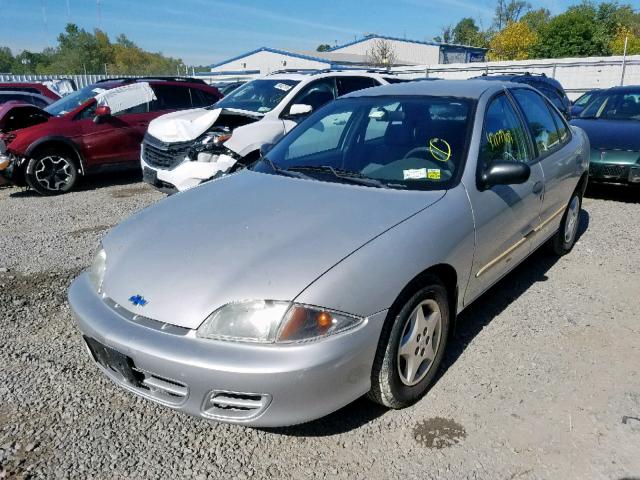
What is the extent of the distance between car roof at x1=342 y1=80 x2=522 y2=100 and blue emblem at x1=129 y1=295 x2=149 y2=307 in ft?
7.58

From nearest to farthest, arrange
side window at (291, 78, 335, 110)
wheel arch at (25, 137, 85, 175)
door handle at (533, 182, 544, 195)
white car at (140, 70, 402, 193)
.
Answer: door handle at (533, 182, 544, 195)
white car at (140, 70, 402, 193)
side window at (291, 78, 335, 110)
wheel arch at (25, 137, 85, 175)

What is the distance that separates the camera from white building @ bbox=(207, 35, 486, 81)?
46062 mm

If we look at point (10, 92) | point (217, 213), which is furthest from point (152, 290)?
point (10, 92)

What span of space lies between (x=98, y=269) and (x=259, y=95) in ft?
17.3

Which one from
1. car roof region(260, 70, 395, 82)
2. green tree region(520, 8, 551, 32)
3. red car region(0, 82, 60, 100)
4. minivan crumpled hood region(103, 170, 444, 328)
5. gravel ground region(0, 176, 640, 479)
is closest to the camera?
minivan crumpled hood region(103, 170, 444, 328)

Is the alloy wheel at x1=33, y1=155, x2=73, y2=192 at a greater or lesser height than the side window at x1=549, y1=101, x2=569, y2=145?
lesser

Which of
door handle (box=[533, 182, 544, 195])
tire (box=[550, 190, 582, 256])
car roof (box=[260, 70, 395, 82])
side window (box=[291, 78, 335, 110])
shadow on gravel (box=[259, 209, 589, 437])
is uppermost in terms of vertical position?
car roof (box=[260, 70, 395, 82])

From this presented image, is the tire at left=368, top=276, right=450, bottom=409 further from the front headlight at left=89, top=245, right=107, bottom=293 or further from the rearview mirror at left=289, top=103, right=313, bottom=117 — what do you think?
the rearview mirror at left=289, top=103, right=313, bottom=117

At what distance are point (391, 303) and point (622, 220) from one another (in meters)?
4.81

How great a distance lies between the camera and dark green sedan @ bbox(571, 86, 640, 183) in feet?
20.8

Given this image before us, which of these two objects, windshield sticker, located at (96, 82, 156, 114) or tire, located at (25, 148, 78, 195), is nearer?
tire, located at (25, 148, 78, 195)

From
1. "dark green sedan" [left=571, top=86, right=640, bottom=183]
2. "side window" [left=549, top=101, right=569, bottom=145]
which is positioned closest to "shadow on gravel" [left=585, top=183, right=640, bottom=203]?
"dark green sedan" [left=571, top=86, right=640, bottom=183]

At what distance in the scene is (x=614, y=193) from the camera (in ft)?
23.9

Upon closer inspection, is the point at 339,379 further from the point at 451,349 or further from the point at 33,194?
the point at 33,194
